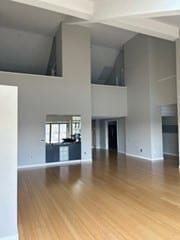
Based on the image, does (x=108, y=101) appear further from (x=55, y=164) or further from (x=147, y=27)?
(x=147, y=27)

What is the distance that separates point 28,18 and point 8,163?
6.95 meters

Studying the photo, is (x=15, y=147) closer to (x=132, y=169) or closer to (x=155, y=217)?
(x=155, y=217)

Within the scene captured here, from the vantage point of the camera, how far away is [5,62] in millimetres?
10125

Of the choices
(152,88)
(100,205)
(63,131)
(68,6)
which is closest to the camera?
(100,205)

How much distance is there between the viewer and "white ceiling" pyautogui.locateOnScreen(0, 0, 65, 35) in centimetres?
727

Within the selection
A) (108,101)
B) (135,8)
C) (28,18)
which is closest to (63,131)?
(108,101)

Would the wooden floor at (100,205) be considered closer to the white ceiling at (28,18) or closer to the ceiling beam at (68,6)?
the ceiling beam at (68,6)

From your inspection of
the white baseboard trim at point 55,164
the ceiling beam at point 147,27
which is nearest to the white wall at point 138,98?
the ceiling beam at point 147,27

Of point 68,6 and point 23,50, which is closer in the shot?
point 68,6

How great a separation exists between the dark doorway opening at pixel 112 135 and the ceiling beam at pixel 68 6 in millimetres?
7661

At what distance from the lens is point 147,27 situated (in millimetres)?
6059

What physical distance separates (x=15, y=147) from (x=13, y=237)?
3.65ft

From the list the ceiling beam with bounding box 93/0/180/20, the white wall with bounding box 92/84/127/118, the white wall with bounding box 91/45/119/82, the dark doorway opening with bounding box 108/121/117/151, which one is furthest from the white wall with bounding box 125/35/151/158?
the ceiling beam with bounding box 93/0/180/20

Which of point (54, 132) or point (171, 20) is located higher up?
point (171, 20)
